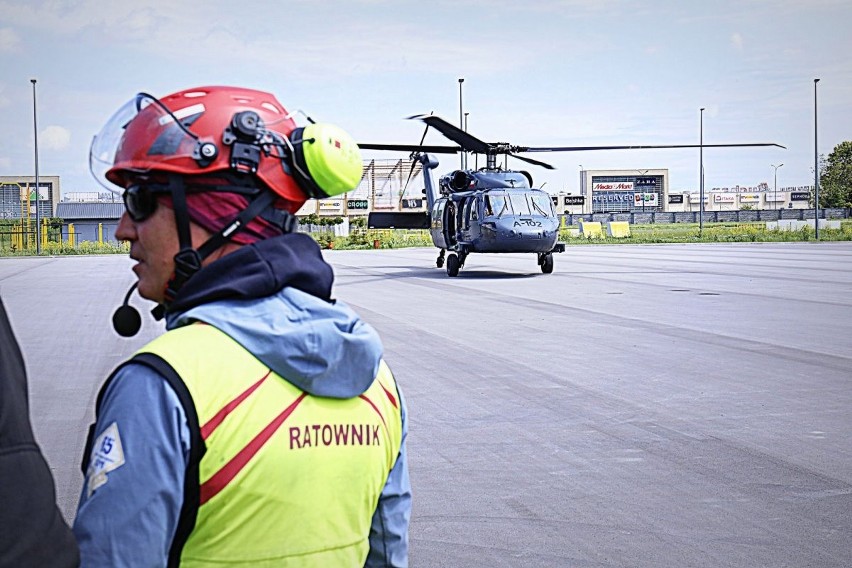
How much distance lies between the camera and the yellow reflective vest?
1768mm

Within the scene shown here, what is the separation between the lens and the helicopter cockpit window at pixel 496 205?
26.8 m

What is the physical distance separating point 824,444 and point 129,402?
6.35m

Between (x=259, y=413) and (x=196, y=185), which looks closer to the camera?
→ (x=259, y=413)

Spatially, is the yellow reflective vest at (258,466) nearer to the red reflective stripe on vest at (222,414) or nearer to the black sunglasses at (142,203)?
the red reflective stripe on vest at (222,414)

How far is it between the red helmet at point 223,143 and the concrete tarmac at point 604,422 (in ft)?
9.81

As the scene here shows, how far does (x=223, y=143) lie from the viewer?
2094 millimetres

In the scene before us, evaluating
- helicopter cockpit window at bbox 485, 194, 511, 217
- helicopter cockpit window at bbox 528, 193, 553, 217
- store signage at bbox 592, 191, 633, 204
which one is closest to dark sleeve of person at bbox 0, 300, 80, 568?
helicopter cockpit window at bbox 485, 194, 511, 217

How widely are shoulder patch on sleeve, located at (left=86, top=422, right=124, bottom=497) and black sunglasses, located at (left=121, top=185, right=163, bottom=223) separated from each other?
0.55 m

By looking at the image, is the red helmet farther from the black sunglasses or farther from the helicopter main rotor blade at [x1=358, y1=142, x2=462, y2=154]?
the helicopter main rotor blade at [x1=358, y1=142, x2=462, y2=154]

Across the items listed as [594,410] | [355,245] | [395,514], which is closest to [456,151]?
[594,410]

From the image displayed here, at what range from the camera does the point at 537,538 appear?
5156mm

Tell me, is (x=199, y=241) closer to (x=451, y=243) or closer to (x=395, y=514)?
(x=395, y=514)

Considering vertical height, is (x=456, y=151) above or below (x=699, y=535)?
above

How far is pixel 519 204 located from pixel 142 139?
25.0 metres
